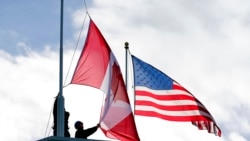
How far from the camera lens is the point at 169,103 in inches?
1358

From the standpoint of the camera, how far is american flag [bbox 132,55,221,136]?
111ft

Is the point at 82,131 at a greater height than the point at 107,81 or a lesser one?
lesser

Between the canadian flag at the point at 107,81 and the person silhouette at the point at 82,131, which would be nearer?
the person silhouette at the point at 82,131

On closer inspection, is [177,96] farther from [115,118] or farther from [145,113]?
[115,118]

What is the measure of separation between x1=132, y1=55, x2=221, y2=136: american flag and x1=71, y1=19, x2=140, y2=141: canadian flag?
2.04m

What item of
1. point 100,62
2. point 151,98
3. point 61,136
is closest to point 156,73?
point 151,98

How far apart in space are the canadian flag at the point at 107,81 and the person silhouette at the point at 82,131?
0.96 ft

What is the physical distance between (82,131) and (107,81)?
2.11 m

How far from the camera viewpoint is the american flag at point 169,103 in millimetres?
33938

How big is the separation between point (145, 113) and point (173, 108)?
1.09 metres

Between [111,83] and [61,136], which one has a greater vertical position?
[111,83]

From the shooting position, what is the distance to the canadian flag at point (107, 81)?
31312 millimetres

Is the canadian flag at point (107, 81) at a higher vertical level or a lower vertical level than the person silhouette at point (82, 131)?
higher

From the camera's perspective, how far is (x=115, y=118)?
31.4m
